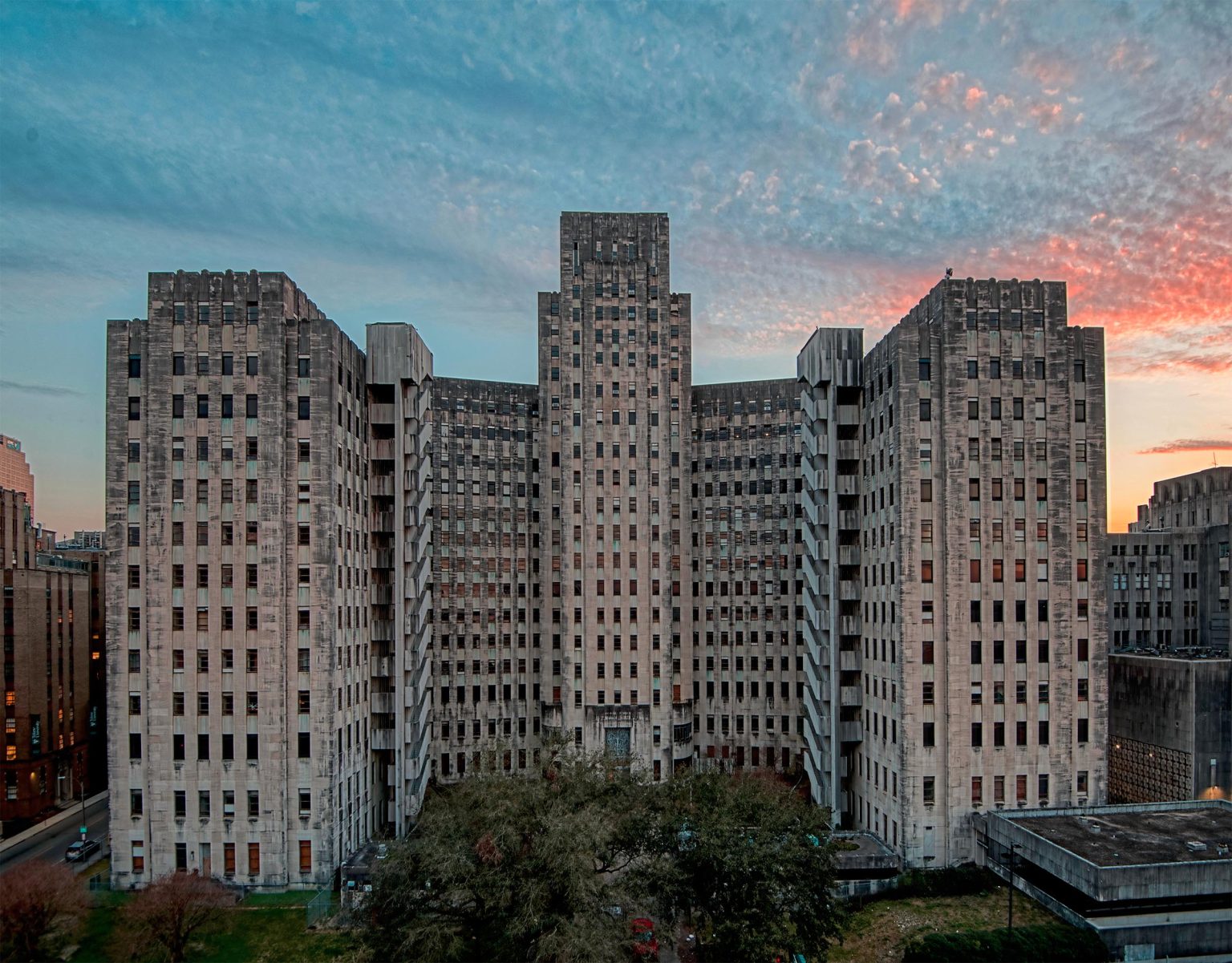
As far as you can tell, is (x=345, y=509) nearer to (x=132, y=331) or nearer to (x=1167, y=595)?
(x=132, y=331)

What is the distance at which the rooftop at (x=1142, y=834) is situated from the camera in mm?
50656

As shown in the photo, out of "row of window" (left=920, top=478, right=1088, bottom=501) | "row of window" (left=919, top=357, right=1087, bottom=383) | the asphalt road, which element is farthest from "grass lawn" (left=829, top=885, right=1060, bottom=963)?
the asphalt road

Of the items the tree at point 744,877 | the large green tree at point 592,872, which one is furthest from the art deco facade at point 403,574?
the tree at point 744,877

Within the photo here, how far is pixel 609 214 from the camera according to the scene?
9031 cm

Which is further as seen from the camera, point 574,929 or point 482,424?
point 482,424

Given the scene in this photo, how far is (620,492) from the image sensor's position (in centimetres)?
8750

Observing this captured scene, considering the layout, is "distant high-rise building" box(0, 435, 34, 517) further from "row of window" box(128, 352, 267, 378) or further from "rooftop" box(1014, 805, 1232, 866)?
"rooftop" box(1014, 805, 1232, 866)

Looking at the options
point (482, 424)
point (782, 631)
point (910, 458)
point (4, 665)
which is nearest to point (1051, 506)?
point (910, 458)

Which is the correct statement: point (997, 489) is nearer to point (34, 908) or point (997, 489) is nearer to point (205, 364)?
point (205, 364)

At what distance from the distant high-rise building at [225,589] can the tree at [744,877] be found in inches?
1170

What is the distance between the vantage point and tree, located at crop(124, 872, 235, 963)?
156 feet

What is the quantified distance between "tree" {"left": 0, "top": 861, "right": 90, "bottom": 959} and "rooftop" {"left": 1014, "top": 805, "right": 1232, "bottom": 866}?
62545 mm

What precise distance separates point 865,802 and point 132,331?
7245cm

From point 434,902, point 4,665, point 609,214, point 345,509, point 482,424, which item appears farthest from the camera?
point 482,424
